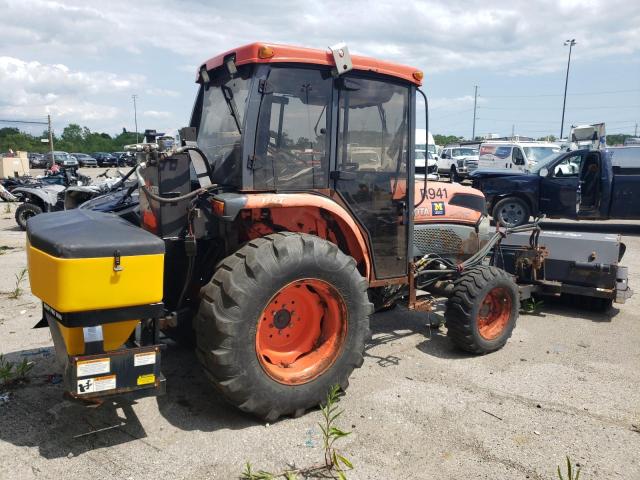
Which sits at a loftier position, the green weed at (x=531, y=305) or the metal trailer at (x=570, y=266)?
the metal trailer at (x=570, y=266)

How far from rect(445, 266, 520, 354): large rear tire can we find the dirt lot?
0.17 meters

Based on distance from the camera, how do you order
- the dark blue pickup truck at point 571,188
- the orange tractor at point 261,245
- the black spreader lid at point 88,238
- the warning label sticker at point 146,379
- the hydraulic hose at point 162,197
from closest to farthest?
the black spreader lid at point 88,238
the orange tractor at point 261,245
the warning label sticker at point 146,379
the hydraulic hose at point 162,197
the dark blue pickup truck at point 571,188

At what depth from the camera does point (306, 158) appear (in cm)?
381

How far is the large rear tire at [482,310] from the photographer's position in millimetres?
4605

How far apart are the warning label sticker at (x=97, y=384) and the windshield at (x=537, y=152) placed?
18.0m

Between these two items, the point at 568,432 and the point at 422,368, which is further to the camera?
the point at 422,368

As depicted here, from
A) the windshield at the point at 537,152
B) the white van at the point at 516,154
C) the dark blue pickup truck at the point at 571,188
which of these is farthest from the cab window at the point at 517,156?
the dark blue pickup truck at the point at 571,188

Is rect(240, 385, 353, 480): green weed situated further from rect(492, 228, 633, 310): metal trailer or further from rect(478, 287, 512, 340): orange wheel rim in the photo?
rect(492, 228, 633, 310): metal trailer

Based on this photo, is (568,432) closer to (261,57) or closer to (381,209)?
(381,209)

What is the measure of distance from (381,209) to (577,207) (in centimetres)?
900

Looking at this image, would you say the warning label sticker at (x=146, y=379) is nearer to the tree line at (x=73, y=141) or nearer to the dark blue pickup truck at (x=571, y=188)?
the dark blue pickup truck at (x=571, y=188)

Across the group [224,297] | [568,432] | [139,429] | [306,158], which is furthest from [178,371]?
[568,432]

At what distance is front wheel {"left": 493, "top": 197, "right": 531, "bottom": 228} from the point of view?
40.2 feet

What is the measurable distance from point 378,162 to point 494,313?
1.91m
